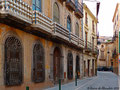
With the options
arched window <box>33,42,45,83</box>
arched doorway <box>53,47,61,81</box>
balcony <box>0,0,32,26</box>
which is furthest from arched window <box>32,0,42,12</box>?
arched doorway <box>53,47,61,81</box>

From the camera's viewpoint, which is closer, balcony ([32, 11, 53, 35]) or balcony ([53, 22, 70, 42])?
balcony ([32, 11, 53, 35])

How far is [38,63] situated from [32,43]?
1.34m

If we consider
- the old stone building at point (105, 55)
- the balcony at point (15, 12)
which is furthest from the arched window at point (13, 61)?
the old stone building at point (105, 55)

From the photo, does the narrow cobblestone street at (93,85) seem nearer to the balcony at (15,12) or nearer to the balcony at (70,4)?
the balcony at (15,12)

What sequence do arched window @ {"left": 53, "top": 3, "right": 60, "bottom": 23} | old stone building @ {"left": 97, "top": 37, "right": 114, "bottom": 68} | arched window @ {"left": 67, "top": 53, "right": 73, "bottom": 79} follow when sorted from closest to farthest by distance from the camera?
arched window @ {"left": 53, "top": 3, "right": 60, "bottom": 23}, arched window @ {"left": 67, "top": 53, "right": 73, "bottom": 79}, old stone building @ {"left": 97, "top": 37, "right": 114, "bottom": 68}

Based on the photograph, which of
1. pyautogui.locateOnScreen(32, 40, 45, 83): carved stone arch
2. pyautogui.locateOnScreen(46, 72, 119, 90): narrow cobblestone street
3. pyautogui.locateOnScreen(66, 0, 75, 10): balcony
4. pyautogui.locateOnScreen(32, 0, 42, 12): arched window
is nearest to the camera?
pyautogui.locateOnScreen(32, 40, 45, 83): carved stone arch

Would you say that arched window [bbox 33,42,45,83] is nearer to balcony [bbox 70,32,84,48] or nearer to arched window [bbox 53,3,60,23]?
arched window [bbox 53,3,60,23]

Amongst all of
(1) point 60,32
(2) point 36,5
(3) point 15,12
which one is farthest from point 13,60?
(1) point 60,32

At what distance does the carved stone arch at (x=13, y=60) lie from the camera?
30.9ft

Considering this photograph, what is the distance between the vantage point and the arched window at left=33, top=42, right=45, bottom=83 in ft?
39.7

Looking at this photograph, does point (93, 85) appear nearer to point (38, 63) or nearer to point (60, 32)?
point (60, 32)

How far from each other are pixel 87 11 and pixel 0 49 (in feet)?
66.2

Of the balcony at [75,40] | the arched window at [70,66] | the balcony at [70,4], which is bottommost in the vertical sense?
the arched window at [70,66]

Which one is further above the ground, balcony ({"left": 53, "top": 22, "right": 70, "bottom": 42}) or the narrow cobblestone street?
balcony ({"left": 53, "top": 22, "right": 70, "bottom": 42})
